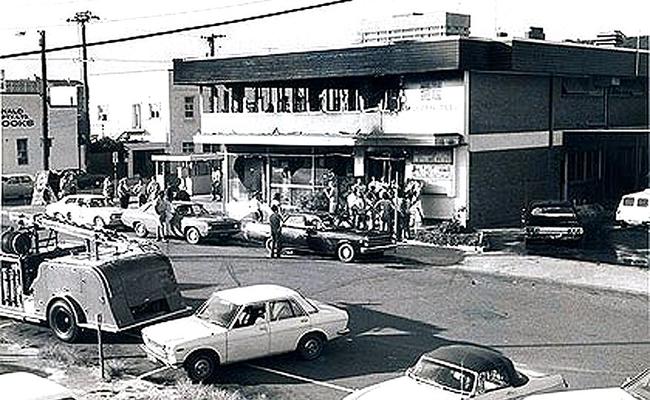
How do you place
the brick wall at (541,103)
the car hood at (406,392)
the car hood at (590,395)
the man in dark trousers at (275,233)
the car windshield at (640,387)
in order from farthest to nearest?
the brick wall at (541,103) → the man in dark trousers at (275,233) → the car hood at (406,392) → the car windshield at (640,387) → the car hood at (590,395)

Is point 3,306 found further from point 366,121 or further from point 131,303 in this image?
point 366,121

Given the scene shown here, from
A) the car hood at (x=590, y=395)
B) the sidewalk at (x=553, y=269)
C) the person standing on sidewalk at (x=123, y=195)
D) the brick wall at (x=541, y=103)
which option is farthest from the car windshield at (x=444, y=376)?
the person standing on sidewalk at (x=123, y=195)

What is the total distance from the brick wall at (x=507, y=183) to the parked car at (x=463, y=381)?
18.9 metres

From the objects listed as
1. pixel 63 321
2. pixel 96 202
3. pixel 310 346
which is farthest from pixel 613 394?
pixel 96 202

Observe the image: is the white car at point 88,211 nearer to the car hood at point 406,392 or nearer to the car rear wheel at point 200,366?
the car rear wheel at point 200,366

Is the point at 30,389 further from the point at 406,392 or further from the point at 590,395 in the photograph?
the point at 590,395

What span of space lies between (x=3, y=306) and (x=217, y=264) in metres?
7.79

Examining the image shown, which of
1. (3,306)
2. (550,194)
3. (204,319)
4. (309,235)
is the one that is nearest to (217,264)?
(309,235)

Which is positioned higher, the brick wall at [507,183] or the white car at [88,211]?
the brick wall at [507,183]

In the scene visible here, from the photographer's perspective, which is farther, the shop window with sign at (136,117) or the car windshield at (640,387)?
the shop window with sign at (136,117)

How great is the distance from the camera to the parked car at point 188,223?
29.3 meters

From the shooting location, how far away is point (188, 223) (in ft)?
97.0

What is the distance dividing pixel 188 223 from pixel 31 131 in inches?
969

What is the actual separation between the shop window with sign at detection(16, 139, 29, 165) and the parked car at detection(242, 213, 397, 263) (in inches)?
1057
